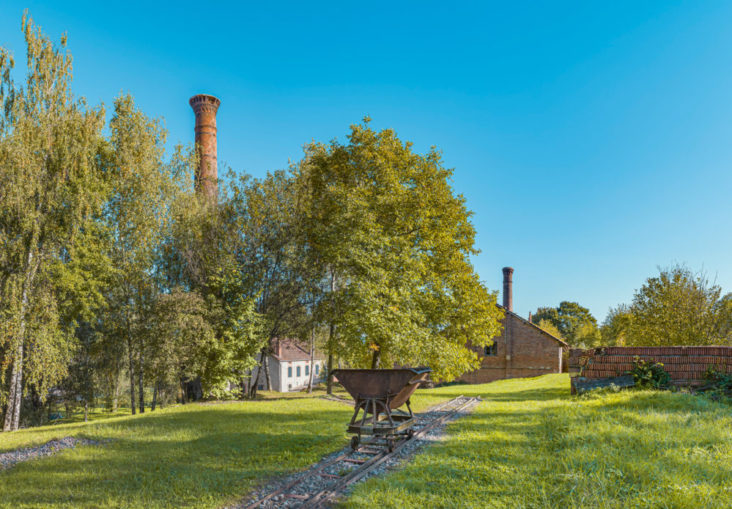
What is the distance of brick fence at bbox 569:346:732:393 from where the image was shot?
14945 mm

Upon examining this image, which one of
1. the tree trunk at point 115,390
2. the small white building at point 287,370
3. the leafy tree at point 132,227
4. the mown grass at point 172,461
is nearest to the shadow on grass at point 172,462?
the mown grass at point 172,461

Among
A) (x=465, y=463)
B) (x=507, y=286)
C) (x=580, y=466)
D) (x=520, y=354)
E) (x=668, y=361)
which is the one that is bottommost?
(x=520, y=354)

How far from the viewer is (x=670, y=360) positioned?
15469 mm

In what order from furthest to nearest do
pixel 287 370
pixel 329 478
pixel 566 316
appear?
pixel 566 316, pixel 287 370, pixel 329 478

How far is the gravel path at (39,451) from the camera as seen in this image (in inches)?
374

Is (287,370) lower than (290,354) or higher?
lower

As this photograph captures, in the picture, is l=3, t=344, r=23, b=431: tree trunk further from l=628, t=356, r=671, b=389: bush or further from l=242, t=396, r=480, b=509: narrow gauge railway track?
l=628, t=356, r=671, b=389: bush

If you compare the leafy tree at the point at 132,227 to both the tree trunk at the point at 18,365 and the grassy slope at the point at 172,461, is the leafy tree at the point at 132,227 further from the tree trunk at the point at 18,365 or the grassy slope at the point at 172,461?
the grassy slope at the point at 172,461

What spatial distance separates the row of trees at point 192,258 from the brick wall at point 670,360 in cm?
473

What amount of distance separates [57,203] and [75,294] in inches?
167

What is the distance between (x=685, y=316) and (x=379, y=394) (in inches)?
835

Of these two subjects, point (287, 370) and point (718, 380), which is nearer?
point (718, 380)

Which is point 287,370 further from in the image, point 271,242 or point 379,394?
point 379,394

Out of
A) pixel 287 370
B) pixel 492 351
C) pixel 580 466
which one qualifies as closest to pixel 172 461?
pixel 580 466
